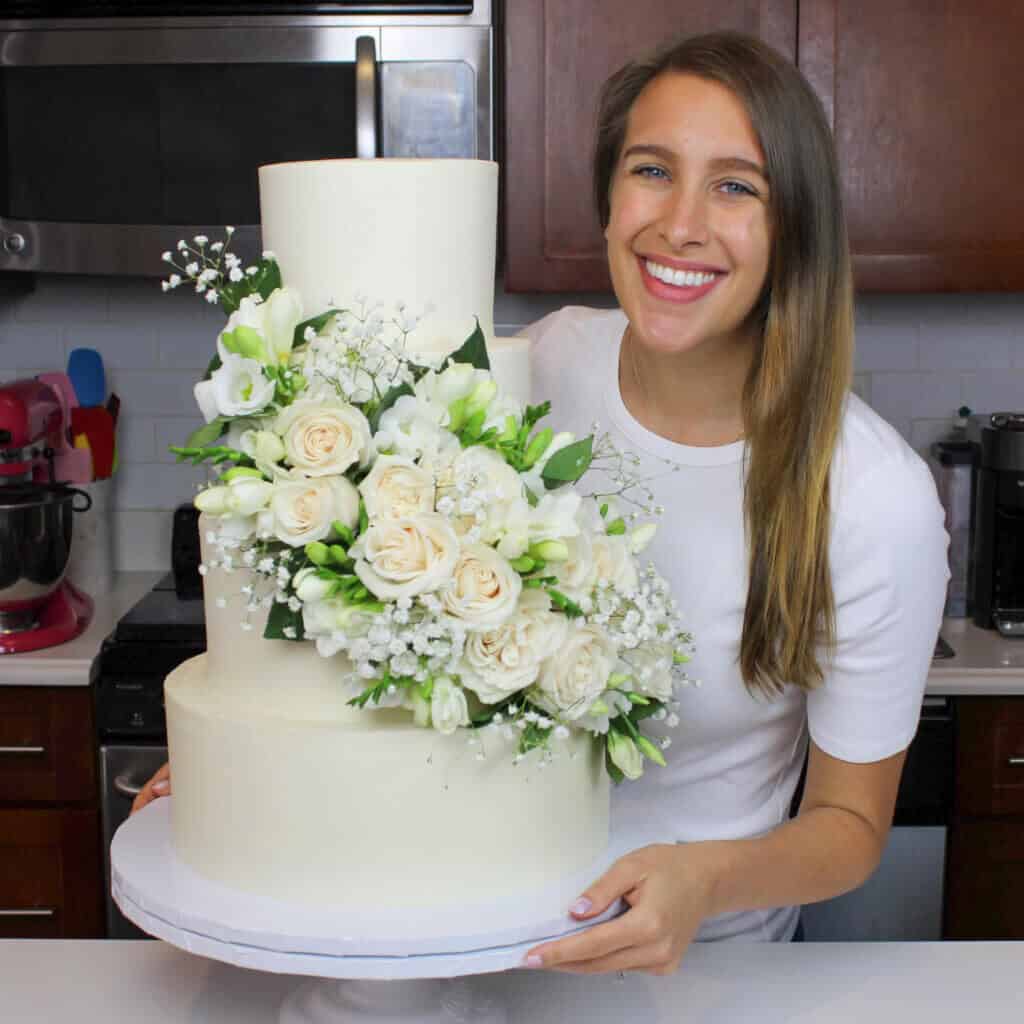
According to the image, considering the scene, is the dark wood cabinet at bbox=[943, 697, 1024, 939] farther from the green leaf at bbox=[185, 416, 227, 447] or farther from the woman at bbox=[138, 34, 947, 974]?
the green leaf at bbox=[185, 416, 227, 447]

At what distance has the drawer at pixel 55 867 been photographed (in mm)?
2561

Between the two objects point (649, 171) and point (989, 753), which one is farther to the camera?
point (989, 753)

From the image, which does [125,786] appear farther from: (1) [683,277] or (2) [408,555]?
(2) [408,555]

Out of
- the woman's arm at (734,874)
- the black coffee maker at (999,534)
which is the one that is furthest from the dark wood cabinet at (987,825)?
the woman's arm at (734,874)

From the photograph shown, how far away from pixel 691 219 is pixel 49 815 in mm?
1710

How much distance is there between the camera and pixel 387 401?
1088mm

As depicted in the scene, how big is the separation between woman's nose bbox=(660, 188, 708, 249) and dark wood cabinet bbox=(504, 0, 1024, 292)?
116 centimetres

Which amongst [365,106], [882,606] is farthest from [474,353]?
[365,106]

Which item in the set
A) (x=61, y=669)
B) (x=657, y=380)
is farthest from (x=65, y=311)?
(x=657, y=380)

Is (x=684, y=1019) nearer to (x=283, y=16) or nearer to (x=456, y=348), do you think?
(x=456, y=348)

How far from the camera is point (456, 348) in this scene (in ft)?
3.95

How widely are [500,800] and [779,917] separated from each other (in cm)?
64

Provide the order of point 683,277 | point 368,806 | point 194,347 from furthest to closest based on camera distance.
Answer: point 194,347 < point 683,277 < point 368,806

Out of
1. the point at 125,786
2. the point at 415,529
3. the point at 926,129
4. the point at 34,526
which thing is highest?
the point at 926,129
